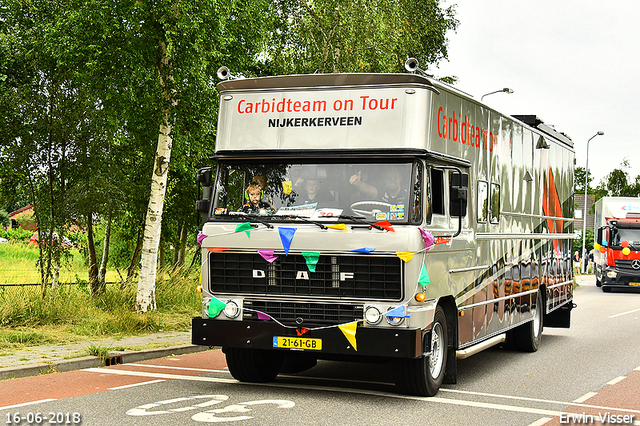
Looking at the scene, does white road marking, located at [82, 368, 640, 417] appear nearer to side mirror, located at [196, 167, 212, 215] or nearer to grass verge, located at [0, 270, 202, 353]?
side mirror, located at [196, 167, 212, 215]

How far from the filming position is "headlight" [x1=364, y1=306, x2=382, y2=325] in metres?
8.19

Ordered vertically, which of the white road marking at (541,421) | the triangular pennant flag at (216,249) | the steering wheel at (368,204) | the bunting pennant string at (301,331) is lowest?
the white road marking at (541,421)

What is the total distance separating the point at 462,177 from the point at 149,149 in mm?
11714

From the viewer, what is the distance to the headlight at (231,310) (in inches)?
342

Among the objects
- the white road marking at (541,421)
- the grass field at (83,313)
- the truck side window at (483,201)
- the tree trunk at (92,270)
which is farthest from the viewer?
the tree trunk at (92,270)

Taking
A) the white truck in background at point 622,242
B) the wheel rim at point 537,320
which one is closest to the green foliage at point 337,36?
the wheel rim at point 537,320

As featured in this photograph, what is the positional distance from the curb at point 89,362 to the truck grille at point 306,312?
2.89 m

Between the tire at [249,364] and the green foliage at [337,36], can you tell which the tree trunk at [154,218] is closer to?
the tire at [249,364]

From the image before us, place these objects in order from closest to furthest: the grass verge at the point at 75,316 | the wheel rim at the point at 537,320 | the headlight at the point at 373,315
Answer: the headlight at the point at 373,315 < the grass verge at the point at 75,316 < the wheel rim at the point at 537,320

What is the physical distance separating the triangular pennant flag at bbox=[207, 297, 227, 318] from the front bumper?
83 millimetres

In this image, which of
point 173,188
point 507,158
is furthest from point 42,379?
point 173,188

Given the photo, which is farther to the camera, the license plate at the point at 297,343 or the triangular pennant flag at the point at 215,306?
the triangular pennant flag at the point at 215,306

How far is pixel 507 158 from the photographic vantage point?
11602mm

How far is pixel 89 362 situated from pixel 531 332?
706 cm
